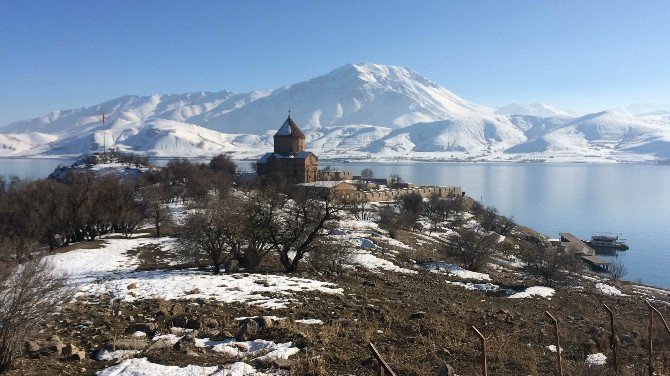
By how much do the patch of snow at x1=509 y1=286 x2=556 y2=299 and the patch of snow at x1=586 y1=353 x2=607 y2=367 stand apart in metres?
7.91

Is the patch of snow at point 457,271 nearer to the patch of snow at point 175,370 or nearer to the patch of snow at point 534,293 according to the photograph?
the patch of snow at point 534,293

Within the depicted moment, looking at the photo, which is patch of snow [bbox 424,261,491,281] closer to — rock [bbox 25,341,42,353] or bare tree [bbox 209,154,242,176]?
rock [bbox 25,341,42,353]

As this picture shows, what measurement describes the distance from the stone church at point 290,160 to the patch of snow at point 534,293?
43.3m

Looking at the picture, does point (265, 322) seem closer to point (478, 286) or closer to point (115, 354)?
point (115, 354)

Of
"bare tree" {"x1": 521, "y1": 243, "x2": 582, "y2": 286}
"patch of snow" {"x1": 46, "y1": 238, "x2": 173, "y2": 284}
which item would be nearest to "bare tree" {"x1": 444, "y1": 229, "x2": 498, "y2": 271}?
"bare tree" {"x1": 521, "y1": 243, "x2": 582, "y2": 286}

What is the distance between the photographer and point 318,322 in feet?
36.8

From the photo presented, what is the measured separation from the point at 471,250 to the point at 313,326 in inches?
800

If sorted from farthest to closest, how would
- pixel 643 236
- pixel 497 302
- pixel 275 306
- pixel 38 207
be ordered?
pixel 643 236, pixel 38 207, pixel 497 302, pixel 275 306

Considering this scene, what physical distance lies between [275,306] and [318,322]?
1.97m

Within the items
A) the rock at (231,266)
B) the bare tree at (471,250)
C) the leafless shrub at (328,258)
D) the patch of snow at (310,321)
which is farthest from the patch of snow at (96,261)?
the bare tree at (471,250)

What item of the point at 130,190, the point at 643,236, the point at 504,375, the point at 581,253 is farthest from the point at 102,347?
the point at 643,236

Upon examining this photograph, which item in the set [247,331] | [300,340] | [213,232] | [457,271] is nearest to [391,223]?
[457,271]

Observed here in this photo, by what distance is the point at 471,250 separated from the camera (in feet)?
95.1

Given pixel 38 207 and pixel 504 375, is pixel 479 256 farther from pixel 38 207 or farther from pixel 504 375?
pixel 38 207
